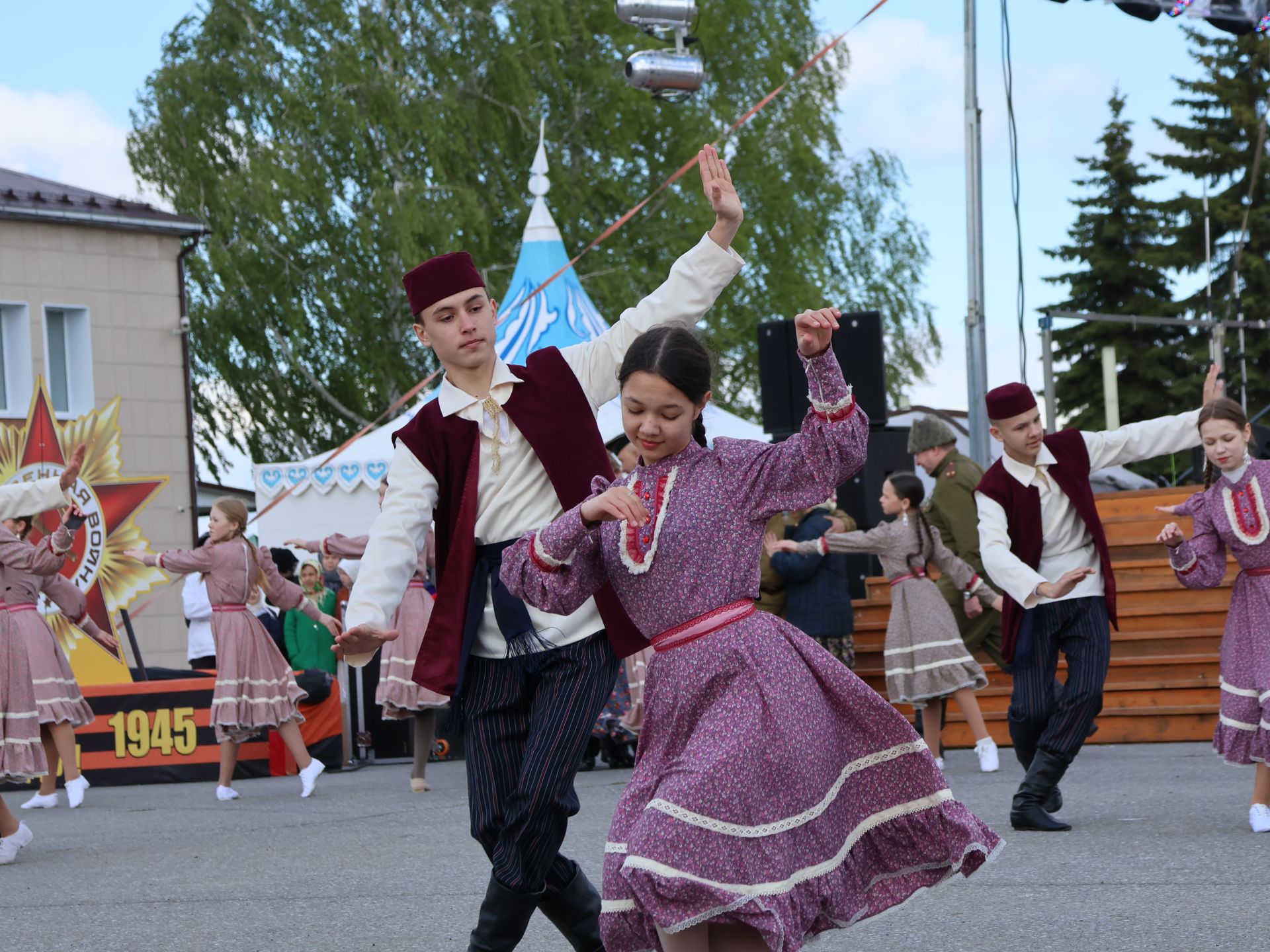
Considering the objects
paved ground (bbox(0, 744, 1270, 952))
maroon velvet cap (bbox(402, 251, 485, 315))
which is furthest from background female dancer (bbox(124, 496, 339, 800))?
maroon velvet cap (bbox(402, 251, 485, 315))

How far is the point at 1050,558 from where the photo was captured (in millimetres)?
7461

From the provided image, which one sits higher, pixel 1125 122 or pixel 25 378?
pixel 1125 122

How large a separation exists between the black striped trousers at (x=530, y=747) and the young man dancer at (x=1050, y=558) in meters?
3.27

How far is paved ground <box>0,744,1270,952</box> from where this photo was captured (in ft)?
17.1

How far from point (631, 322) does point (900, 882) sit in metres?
1.65

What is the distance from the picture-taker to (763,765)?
370 cm

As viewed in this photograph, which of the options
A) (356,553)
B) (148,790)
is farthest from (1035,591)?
(148,790)

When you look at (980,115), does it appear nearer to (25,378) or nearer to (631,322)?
(25,378)

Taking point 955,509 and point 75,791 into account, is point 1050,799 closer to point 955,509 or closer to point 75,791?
point 955,509

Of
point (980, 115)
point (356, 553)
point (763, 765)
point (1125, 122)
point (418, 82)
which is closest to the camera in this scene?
point (763, 765)

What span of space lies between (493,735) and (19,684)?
17.9ft

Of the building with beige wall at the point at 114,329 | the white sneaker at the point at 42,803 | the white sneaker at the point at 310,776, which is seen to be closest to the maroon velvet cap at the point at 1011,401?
the white sneaker at the point at 310,776

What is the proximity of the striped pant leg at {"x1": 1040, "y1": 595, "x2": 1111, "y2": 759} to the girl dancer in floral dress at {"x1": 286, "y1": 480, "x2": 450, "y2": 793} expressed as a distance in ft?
14.6

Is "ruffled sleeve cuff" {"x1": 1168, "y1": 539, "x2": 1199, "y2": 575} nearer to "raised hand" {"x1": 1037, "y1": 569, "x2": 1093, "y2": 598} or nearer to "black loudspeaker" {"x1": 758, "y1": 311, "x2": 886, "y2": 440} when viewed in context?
"raised hand" {"x1": 1037, "y1": 569, "x2": 1093, "y2": 598}
